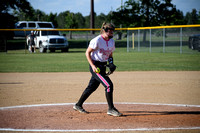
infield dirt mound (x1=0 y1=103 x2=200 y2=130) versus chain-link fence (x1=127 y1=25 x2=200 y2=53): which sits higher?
chain-link fence (x1=127 y1=25 x2=200 y2=53)

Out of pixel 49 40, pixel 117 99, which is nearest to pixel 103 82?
pixel 117 99

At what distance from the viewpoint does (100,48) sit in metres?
5.47

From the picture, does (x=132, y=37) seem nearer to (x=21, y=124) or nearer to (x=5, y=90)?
(x=5, y=90)

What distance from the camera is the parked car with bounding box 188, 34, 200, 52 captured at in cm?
2289

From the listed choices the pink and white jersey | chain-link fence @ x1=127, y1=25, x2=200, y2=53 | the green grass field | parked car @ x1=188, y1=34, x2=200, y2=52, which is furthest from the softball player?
parked car @ x1=188, y1=34, x2=200, y2=52

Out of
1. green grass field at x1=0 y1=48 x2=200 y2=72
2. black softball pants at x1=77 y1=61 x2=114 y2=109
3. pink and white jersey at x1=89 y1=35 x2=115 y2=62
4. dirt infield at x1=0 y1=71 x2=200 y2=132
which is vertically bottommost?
dirt infield at x1=0 y1=71 x2=200 y2=132

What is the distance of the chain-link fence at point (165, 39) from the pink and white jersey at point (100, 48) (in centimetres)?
1833

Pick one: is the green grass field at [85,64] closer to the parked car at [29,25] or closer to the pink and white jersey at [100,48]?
the pink and white jersey at [100,48]

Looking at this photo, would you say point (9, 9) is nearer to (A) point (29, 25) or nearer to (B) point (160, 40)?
(A) point (29, 25)

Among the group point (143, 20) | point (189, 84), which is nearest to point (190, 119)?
point (189, 84)

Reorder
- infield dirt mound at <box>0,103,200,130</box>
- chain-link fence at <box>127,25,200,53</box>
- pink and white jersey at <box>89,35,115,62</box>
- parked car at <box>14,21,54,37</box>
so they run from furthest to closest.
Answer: parked car at <box>14,21,54,37</box>, chain-link fence at <box>127,25,200,53</box>, pink and white jersey at <box>89,35,115,62</box>, infield dirt mound at <box>0,103,200,130</box>

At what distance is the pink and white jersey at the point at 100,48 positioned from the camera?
539 centimetres

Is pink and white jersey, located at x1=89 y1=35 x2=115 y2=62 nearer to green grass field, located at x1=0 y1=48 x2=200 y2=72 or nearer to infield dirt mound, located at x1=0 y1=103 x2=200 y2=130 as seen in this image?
infield dirt mound, located at x1=0 y1=103 x2=200 y2=130

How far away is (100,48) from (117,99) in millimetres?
2365
